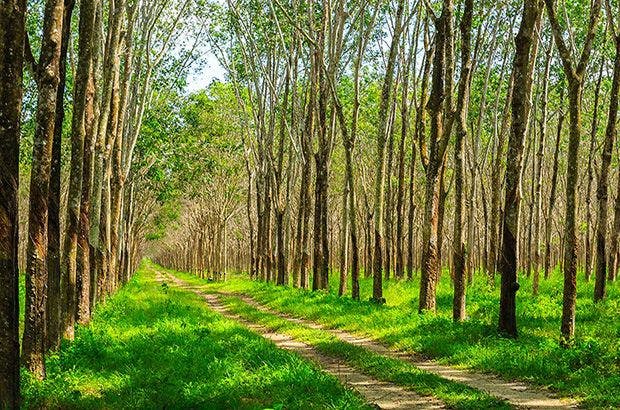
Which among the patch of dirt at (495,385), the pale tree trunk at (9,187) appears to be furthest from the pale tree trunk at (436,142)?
the pale tree trunk at (9,187)

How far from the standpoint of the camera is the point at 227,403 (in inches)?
312

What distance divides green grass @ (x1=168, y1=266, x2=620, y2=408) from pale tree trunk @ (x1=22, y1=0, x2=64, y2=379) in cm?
660

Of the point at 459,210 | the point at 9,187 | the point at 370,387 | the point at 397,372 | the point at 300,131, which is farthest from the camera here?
the point at 300,131

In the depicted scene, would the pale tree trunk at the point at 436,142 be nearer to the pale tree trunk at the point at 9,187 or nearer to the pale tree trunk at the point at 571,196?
the pale tree trunk at the point at 571,196

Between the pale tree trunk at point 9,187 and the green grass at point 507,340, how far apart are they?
21.5 feet

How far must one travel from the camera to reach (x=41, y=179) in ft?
29.5

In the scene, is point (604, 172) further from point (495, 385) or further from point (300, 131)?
point (300, 131)

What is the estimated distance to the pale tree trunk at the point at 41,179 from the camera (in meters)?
8.88

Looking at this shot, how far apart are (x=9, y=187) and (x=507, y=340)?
891 centimetres

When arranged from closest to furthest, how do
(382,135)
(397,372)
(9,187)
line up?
(9,187) → (397,372) → (382,135)

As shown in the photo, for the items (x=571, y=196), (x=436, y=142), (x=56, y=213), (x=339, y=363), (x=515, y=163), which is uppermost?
(x=436, y=142)

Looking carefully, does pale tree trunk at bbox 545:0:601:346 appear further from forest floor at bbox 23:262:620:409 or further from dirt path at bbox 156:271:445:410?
dirt path at bbox 156:271:445:410

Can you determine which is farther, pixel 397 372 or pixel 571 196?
pixel 571 196

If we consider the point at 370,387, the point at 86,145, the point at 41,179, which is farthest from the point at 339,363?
the point at 86,145
